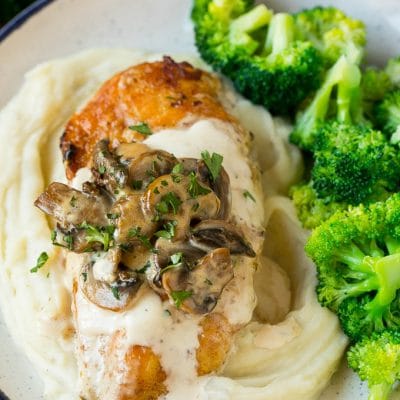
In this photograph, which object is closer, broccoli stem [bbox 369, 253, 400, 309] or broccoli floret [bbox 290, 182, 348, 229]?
broccoli stem [bbox 369, 253, 400, 309]

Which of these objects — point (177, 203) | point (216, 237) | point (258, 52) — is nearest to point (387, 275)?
point (216, 237)

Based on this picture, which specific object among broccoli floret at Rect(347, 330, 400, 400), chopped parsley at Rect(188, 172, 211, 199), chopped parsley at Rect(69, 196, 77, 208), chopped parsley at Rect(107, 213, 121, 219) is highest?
chopped parsley at Rect(69, 196, 77, 208)

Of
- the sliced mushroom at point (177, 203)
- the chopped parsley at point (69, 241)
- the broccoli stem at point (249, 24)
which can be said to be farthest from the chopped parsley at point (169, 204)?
the broccoli stem at point (249, 24)

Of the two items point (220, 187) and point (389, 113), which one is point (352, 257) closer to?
point (220, 187)

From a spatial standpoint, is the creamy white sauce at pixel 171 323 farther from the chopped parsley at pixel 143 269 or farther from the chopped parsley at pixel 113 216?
the chopped parsley at pixel 113 216

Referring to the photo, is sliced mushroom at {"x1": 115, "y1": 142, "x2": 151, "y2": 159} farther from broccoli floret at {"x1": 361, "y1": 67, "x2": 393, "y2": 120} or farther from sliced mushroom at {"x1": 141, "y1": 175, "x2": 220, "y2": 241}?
A: broccoli floret at {"x1": 361, "y1": 67, "x2": 393, "y2": 120}

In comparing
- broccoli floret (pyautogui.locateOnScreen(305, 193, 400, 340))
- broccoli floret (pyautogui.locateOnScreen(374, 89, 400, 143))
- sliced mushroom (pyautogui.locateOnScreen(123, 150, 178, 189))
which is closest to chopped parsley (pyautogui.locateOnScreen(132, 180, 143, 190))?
sliced mushroom (pyautogui.locateOnScreen(123, 150, 178, 189))

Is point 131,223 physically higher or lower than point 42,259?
higher
